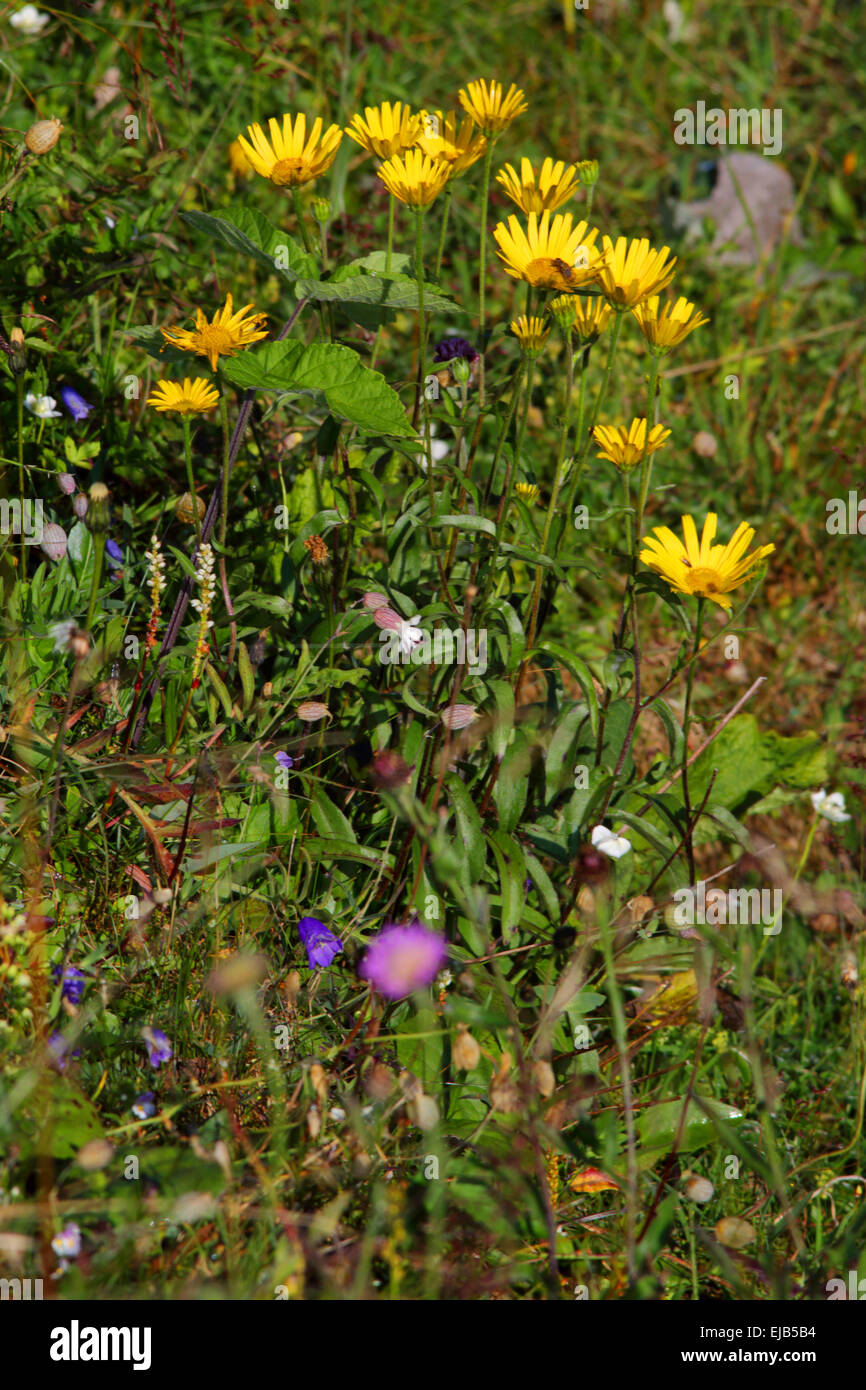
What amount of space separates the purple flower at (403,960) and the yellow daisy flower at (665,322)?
2.82 ft

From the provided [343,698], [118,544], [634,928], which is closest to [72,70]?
[118,544]

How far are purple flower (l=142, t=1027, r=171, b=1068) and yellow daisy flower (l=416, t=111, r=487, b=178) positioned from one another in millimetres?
1234

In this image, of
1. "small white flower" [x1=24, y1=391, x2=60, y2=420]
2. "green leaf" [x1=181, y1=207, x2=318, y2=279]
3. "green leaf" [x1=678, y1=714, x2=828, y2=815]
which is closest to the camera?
"green leaf" [x1=181, y1=207, x2=318, y2=279]

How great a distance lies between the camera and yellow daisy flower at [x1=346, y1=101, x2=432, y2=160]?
1638mm

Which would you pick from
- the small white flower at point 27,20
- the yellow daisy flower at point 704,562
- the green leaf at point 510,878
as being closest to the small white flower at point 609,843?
the green leaf at point 510,878

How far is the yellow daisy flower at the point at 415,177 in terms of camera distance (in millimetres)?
1593

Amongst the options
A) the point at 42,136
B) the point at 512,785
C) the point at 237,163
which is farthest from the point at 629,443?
the point at 237,163

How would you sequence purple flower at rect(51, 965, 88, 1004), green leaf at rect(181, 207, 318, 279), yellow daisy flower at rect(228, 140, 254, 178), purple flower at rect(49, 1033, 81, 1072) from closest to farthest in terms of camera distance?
purple flower at rect(49, 1033, 81, 1072)
purple flower at rect(51, 965, 88, 1004)
green leaf at rect(181, 207, 318, 279)
yellow daisy flower at rect(228, 140, 254, 178)

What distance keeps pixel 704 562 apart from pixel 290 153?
86 centimetres

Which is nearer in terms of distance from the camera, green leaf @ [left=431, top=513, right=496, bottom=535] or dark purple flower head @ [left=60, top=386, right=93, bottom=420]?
A: green leaf @ [left=431, top=513, right=496, bottom=535]

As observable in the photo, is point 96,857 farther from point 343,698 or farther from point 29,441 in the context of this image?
point 29,441

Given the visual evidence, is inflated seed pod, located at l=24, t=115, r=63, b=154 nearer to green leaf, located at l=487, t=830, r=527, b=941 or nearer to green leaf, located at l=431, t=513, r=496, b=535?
green leaf, located at l=431, t=513, r=496, b=535

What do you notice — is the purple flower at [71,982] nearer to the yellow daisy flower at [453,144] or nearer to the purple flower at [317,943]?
the purple flower at [317,943]

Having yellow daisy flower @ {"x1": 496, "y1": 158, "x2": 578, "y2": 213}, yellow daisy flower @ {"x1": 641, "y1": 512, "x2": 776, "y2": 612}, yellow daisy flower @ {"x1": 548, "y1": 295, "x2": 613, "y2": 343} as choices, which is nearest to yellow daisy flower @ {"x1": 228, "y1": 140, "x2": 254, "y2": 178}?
yellow daisy flower @ {"x1": 496, "y1": 158, "x2": 578, "y2": 213}
